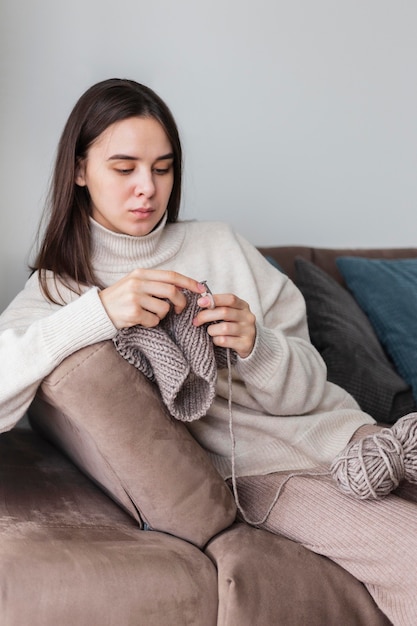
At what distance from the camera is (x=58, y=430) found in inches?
64.3

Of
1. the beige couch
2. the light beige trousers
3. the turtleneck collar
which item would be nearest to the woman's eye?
the turtleneck collar

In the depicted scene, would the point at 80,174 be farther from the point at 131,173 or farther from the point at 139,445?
the point at 139,445

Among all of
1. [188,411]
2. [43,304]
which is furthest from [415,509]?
[43,304]

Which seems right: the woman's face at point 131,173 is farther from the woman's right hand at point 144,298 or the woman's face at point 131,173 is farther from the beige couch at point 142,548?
the beige couch at point 142,548

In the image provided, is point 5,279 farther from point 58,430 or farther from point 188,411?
point 188,411

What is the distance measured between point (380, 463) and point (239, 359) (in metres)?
0.29

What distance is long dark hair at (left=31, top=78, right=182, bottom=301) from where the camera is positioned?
164 centimetres

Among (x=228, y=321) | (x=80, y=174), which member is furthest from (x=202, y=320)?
(x=80, y=174)

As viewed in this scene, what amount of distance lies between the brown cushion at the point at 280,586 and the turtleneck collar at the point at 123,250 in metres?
0.57

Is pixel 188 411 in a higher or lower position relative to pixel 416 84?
lower

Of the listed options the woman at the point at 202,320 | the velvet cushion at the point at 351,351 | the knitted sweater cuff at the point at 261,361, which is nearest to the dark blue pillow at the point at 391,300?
the velvet cushion at the point at 351,351

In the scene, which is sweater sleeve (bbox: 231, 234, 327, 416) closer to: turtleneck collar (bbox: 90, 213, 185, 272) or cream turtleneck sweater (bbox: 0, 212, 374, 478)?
cream turtleneck sweater (bbox: 0, 212, 374, 478)

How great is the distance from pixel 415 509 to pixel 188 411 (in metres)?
0.39

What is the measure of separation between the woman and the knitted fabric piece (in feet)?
0.06
